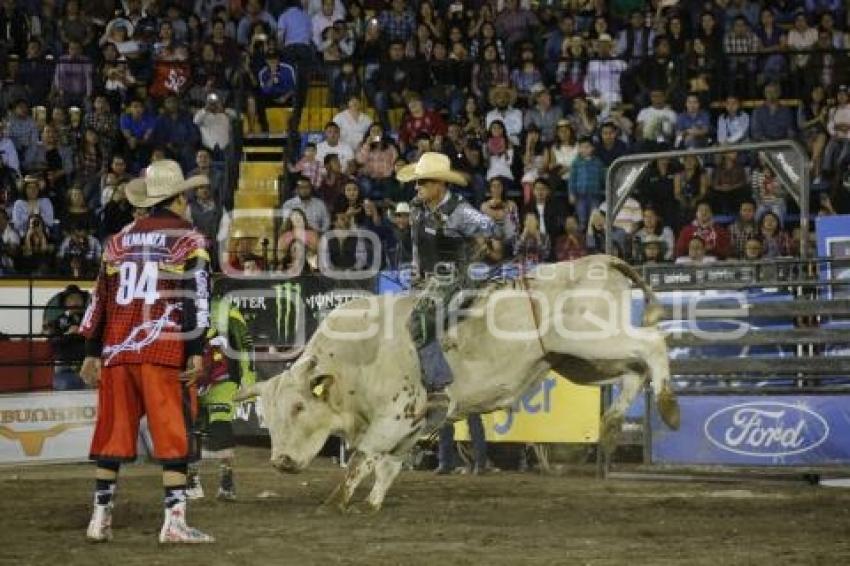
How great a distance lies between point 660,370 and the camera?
37.7ft

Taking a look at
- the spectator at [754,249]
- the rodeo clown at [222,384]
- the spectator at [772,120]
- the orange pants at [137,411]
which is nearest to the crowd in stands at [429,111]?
the spectator at [772,120]

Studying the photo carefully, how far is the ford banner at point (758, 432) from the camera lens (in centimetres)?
1308

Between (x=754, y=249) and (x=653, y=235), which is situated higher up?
(x=653, y=235)

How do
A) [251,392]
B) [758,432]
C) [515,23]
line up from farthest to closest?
[515,23] < [758,432] < [251,392]

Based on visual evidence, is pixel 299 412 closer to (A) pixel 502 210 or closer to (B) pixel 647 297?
(B) pixel 647 297

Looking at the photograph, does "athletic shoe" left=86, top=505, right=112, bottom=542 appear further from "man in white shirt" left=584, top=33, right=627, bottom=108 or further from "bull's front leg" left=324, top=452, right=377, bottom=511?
"man in white shirt" left=584, top=33, right=627, bottom=108

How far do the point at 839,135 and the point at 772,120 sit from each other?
84 centimetres

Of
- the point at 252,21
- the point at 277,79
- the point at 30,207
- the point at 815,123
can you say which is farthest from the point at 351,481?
the point at 252,21

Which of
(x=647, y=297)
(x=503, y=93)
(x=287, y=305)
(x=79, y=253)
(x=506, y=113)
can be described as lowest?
(x=287, y=305)

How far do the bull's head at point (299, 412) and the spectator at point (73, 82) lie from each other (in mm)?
11830

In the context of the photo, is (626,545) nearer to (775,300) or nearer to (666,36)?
(775,300)

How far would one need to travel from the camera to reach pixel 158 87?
2238 cm

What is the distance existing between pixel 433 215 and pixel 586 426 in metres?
4.53

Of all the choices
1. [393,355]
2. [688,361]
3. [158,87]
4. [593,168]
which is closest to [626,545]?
[393,355]
